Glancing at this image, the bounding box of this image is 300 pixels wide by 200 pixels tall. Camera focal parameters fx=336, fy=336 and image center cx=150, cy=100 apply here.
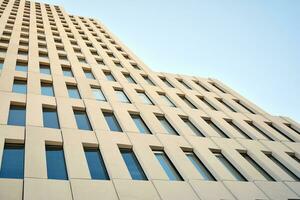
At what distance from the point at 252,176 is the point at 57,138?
9250mm

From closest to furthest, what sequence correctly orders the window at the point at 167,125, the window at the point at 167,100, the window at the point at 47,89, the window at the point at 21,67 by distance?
the window at the point at 167,125
the window at the point at 47,89
the window at the point at 21,67
the window at the point at 167,100

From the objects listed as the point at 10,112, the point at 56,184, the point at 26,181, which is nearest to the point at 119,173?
the point at 56,184

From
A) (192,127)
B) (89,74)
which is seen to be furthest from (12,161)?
(89,74)

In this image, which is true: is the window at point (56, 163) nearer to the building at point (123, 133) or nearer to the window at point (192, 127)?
the building at point (123, 133)

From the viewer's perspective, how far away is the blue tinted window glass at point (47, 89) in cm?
1910

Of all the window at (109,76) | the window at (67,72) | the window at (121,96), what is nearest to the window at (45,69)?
the window at (67,72)

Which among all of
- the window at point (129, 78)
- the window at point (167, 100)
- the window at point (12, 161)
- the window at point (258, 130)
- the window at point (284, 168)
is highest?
the window at point (129, 78)

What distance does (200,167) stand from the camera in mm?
16141

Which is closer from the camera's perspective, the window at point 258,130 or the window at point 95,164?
the window at point 95,164

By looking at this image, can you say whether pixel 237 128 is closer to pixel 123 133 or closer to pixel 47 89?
pixel 123 133

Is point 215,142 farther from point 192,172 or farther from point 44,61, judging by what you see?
point 44,61

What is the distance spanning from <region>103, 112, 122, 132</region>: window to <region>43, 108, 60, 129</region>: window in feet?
8.93

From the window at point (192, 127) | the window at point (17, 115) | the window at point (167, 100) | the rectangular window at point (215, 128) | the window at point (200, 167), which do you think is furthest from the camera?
the window at point (167, 100)

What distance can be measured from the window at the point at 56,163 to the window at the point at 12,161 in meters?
0.99
